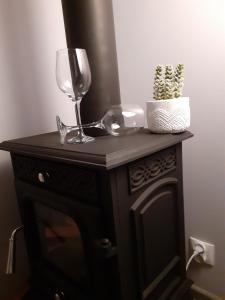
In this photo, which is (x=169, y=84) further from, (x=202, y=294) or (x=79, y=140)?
(x=202, y=294)

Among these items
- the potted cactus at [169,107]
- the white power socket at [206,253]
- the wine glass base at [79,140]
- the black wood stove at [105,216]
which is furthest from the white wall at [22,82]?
the white power socket at [206,253]

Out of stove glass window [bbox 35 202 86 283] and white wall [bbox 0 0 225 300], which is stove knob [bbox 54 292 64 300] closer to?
stove glass window [bbox 35 202 86 283]

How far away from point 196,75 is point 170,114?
13.0 inches

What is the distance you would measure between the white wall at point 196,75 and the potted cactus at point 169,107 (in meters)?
0.22

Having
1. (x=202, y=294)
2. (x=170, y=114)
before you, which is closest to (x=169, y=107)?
(x=170, y=114)

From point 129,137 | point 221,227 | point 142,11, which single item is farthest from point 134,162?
point 142,11

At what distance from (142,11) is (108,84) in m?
0.45

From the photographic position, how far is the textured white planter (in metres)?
0.83

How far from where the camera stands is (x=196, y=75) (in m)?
1.05

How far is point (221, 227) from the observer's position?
1.12 m

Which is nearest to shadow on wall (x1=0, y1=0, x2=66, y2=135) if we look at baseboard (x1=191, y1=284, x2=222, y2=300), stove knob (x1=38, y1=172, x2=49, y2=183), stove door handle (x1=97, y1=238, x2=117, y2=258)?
stove knob (x1=38, y1=172, x2=49, y2=183)

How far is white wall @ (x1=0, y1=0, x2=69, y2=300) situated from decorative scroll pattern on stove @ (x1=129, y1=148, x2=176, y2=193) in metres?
0.71

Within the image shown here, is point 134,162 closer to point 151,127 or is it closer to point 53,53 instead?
point 151,127

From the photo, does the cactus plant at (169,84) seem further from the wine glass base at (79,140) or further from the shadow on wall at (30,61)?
the shadow on wall at (30,61)
